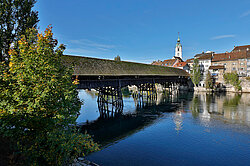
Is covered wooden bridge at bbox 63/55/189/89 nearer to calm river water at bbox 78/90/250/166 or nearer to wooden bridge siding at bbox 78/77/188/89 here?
wooden bridge siding at bbox 78/77/188/89

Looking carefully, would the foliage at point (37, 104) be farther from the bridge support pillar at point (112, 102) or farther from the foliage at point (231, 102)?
the foliage at point (231, 102)

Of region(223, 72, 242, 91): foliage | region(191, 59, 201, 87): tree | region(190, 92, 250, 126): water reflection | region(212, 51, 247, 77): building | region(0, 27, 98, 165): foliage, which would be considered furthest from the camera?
region(212, 51, 247, 77): building

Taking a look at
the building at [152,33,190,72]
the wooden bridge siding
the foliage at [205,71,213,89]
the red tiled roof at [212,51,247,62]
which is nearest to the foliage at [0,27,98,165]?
the wooden bridge siding

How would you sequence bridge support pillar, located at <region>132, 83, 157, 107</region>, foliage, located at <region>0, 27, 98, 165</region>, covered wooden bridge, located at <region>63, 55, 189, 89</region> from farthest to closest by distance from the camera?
1. bridge support pillar, located at <region>132, 83, 157, 107</region>
2. covered wooden bridge, located at <region>63, 55, 189, 89</region>
3. foliage, located at <region>0, 27, 98, 165</region>

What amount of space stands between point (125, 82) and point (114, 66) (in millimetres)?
3233

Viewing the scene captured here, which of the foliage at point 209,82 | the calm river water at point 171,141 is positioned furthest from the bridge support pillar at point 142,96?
the foliage at point 209,82

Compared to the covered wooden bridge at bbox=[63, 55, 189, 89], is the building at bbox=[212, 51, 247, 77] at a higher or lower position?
higher

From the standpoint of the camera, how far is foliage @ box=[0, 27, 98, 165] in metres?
5.32

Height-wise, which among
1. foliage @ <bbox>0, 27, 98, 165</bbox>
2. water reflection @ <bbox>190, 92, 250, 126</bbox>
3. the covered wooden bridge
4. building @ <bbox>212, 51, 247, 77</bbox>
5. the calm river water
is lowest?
the calm river water

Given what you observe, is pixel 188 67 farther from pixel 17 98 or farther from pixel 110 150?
pixel 17 98

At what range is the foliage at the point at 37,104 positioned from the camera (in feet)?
17.4

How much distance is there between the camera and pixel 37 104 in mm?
5340

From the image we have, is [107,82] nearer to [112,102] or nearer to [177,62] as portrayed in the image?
[112,102]

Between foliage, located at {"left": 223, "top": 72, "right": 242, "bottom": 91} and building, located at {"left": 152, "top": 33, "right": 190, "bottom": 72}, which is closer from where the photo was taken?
foliage, located at {"left": 223, "top": 72, "right": 242, "bottom": 91}
